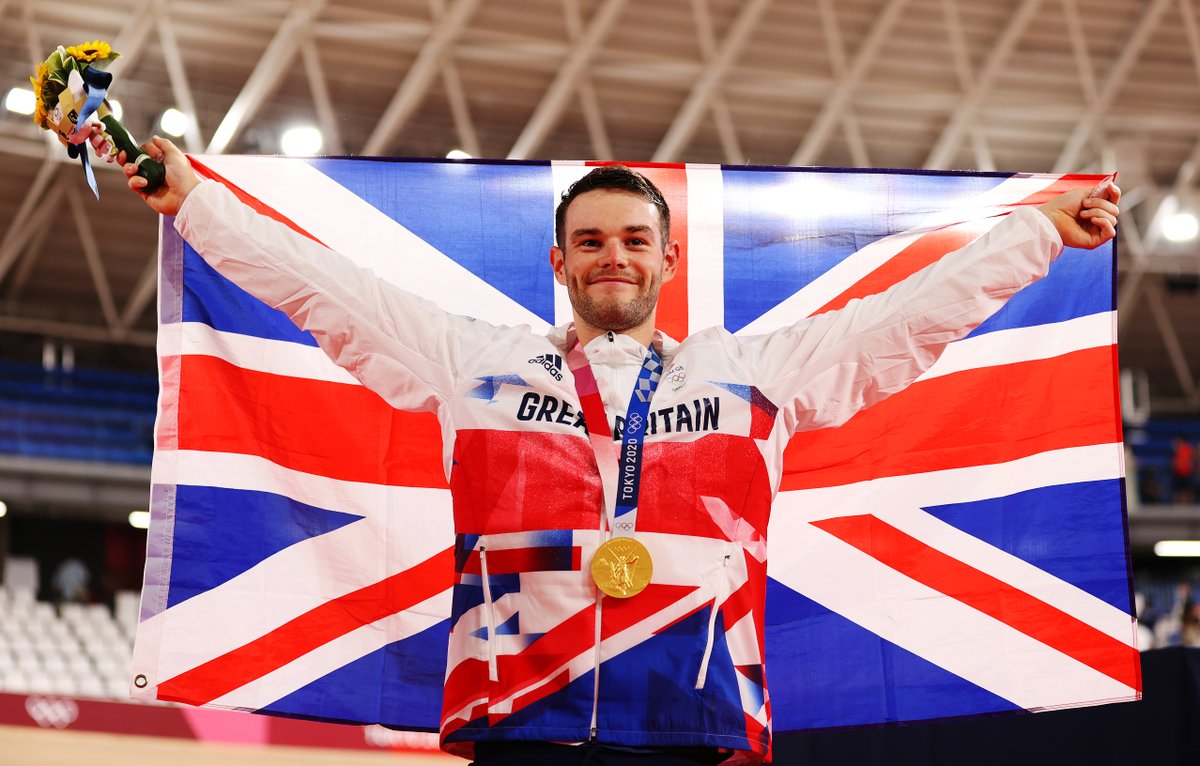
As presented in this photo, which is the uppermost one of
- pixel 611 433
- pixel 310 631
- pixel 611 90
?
pixel 611 90

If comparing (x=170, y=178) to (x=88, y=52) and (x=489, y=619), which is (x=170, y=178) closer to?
(x=88, y=52)

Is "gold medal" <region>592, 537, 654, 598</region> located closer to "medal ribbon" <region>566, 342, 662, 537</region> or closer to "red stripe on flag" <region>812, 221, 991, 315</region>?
"medal ribbon" <region>566, 342, 662, 537</region>

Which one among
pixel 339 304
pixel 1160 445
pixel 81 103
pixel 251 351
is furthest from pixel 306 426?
pixel 1160 445

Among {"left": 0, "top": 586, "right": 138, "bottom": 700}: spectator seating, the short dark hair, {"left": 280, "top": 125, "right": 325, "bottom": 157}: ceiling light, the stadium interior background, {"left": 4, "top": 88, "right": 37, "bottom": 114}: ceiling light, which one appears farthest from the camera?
{"left": 280, "top": 125, "right": 325, "bottom": 157}: ceiling light

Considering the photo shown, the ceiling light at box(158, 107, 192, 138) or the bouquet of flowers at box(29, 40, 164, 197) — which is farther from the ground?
the ceiling light at box(158, 107, 192, 138)

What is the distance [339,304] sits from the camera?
2.55 m

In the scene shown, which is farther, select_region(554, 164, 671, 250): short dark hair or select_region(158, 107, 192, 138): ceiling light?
select_region(158, 107, 192, 138): ceiling light

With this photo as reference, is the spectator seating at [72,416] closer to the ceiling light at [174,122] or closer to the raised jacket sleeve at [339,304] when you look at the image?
the ceiling light at [174,122]

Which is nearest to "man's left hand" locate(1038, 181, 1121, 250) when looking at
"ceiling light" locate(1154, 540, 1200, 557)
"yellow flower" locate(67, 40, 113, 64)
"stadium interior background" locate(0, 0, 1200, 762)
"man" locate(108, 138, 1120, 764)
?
"man" locate(108, 138, 1120, 764)

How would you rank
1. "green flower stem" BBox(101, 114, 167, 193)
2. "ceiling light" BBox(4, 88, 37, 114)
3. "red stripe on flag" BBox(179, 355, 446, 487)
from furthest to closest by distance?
"ceiling light" BBox(4, 88, 37, 114), "red stripe on flag" BBox(179, 355, 446, 487), "green flower stem" BBox(101, 114, 167, 193)

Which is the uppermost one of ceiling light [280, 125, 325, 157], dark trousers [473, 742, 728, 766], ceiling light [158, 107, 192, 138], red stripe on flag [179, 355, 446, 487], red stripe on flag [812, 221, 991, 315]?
ceiling light [280, 125, 325, 157]

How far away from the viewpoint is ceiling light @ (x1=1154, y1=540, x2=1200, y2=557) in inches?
745

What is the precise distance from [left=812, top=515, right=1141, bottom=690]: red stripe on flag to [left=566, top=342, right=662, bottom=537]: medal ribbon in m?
1.25

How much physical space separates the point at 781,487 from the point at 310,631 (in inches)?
49.6
